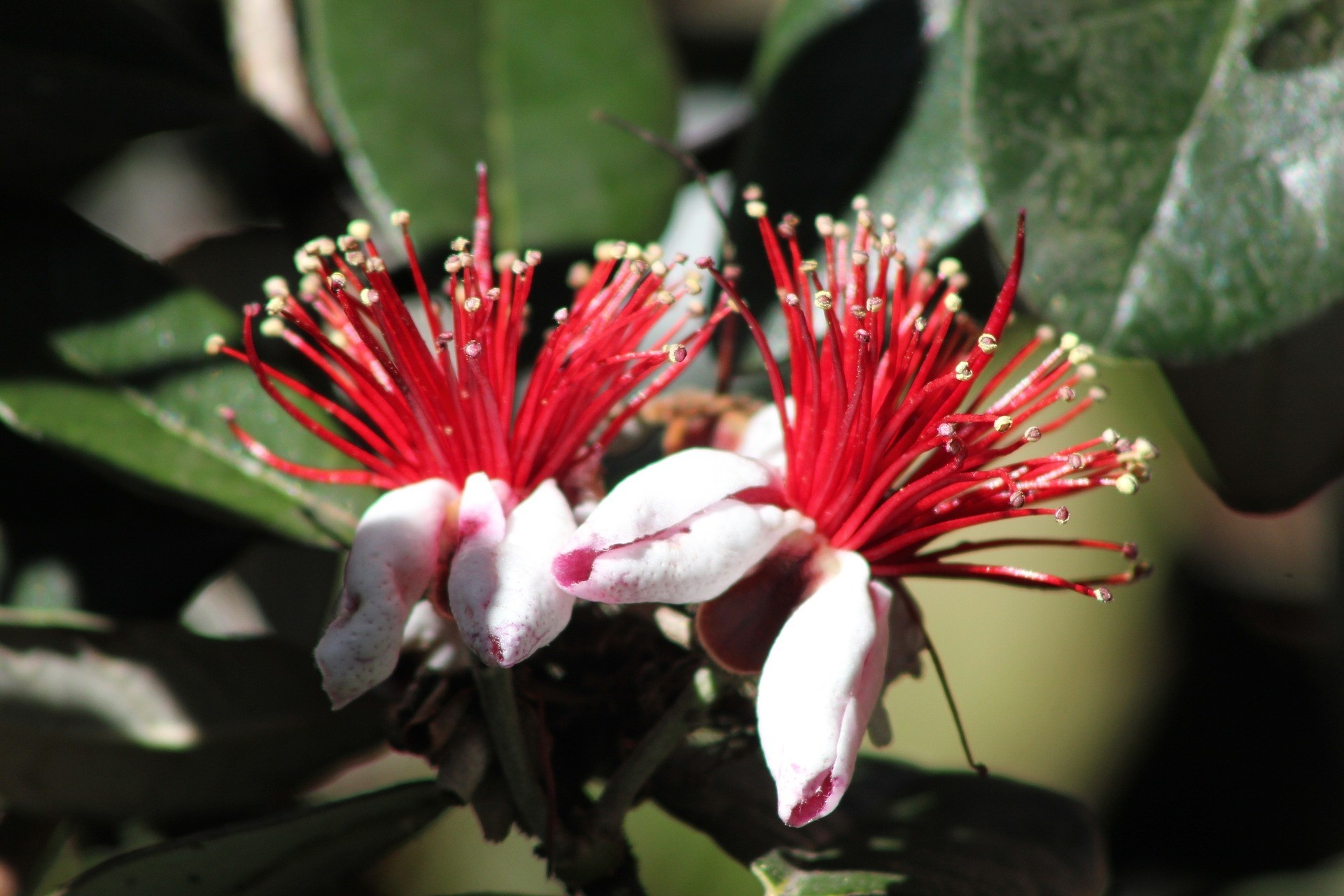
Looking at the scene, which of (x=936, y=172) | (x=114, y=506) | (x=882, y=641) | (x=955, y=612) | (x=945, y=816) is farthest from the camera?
(x=955, y=612)

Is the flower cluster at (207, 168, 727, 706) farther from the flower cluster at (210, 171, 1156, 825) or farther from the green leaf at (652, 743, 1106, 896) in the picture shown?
Result: the green leaf at (652, 743, 1106, 896)

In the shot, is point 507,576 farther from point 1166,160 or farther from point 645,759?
point 1166,160

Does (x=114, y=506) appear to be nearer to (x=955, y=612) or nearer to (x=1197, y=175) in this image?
(x=1197, y=175)

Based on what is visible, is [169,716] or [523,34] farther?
[523,34]

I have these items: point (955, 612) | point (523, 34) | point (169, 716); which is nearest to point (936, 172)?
point (523, 34)

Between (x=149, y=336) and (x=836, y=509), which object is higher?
(x=149, y=336)

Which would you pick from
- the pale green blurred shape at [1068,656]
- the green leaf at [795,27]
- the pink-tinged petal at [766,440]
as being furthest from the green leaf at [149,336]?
the pale green blurred shape at [1068,656]

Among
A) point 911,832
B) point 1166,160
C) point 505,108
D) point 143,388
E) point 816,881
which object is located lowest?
point 911,832

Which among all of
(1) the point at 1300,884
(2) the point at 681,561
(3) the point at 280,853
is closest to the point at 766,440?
(2) the point at 681,561
